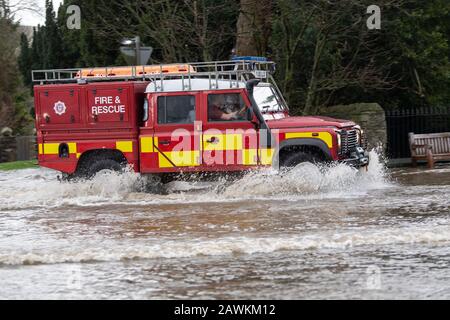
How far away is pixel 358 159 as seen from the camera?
14.2m

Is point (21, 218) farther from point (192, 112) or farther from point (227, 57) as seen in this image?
point (227, 57)

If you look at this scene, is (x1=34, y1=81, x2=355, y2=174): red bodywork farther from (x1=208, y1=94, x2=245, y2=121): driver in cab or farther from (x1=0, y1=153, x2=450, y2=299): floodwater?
(x1=0, y1=153, x2=450, y2=299): floodwater

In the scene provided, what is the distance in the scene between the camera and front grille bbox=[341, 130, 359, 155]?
45.8 feet

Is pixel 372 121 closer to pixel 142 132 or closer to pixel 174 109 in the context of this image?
pixel 174 109

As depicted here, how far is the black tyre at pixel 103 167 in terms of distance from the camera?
48.4 feet

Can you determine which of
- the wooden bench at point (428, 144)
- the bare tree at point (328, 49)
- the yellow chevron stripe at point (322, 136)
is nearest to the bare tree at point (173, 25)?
the bare tree at point (328, 49)

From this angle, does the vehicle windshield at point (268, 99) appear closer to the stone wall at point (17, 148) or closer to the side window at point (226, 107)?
the side window at point (226, 107)

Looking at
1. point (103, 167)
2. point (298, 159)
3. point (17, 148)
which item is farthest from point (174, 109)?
point (17, 148)

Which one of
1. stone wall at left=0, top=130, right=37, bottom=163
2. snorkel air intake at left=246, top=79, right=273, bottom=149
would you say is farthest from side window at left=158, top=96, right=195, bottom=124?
stone wall at left=0, top=130, right=37, bottom=163

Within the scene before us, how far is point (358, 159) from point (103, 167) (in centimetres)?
453

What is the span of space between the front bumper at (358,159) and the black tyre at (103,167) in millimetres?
4008

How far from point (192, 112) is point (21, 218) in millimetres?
3566
